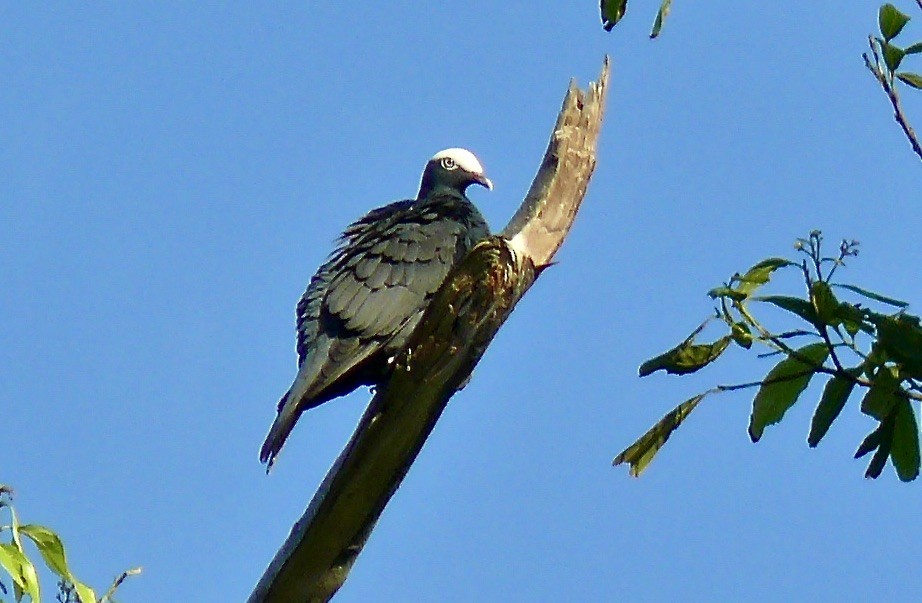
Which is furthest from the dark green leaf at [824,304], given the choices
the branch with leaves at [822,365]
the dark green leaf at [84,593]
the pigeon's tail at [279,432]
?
the pigeon's tail at [279,432]

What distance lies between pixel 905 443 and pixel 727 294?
358 mm

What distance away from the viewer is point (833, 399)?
1.94 meters

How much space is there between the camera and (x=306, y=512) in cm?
298

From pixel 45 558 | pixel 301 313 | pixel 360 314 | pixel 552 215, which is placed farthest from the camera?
pixel 301 313

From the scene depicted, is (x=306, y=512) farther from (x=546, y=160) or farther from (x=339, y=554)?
(x=546, y=160)

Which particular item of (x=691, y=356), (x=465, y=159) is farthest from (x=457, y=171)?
(x=691, y=356)

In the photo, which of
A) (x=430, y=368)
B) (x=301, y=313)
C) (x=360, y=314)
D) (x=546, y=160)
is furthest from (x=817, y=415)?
(x=301, y=313)

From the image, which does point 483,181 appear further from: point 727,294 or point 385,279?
point 727,294

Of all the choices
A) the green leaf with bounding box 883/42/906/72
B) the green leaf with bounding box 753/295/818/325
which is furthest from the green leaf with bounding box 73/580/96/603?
the green leaf with bounding box 883/42/906/72

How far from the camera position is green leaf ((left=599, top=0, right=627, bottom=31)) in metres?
1.96

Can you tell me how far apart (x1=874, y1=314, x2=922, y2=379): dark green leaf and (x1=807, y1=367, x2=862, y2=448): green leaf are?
0.17 meters

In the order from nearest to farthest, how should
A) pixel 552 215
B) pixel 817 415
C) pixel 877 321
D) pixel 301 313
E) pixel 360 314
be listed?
pixel 877 321 → pixel 817 415 → pixel 552 215 → pixel 360 314 → pixel 301 313

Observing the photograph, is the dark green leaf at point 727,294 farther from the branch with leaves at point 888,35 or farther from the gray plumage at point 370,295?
the gray plumage at point 370,295

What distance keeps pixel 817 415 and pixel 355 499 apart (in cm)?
129
